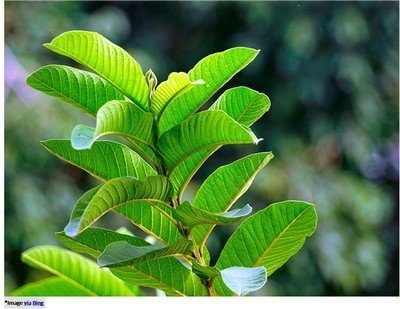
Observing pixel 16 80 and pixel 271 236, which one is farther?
pixel 16 80

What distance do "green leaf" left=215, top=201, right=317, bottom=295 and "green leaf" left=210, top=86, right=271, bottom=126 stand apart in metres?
0.06

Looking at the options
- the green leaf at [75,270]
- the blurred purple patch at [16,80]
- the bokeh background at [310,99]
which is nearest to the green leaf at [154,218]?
the green leaf at [75,270]

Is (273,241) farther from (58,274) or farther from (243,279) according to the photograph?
(58,274)

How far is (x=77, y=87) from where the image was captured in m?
0.47

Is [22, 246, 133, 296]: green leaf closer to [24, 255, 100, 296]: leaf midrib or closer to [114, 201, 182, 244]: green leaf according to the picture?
[24, 255, 100, 296]: leaf midrib

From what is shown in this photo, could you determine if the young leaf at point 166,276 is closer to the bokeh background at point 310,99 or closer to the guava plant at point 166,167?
the guava plant at point 166,167

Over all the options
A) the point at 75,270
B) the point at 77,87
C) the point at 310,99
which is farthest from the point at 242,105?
the point at 310,99

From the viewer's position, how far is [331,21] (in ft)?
14.3

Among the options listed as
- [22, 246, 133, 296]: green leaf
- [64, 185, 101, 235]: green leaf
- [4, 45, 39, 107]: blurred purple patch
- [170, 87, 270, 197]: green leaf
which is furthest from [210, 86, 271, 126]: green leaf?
[4, 45, 39, 107]: blurred purple patch

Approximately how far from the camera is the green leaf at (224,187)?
0.49 meters

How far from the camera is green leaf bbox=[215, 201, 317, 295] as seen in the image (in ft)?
1.62

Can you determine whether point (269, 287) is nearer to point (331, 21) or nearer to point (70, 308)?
point (331, 21)

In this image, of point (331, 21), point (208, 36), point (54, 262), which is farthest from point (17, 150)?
point (54, 262)

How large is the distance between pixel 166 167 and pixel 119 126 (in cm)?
5
